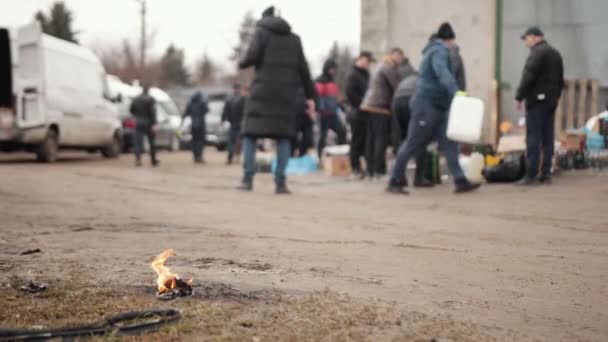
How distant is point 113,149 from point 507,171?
46.2 feet

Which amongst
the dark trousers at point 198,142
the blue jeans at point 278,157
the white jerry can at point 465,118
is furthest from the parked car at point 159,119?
the white jerry can at point 465,118

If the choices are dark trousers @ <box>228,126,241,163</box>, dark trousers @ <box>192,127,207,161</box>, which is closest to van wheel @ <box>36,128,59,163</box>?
dark trousers @ <box>192,127,207,161</box>

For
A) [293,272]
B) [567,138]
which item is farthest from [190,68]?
[293,272]

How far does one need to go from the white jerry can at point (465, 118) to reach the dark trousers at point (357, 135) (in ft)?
11.9

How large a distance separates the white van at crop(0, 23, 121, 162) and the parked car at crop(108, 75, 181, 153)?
499 centimetres

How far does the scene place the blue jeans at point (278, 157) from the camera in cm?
1214

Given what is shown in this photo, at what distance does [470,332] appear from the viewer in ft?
13.6

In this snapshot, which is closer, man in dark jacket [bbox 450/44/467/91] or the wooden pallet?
man in dark jacket [bbox 450/44/467/91]

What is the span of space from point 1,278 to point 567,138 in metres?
9.94

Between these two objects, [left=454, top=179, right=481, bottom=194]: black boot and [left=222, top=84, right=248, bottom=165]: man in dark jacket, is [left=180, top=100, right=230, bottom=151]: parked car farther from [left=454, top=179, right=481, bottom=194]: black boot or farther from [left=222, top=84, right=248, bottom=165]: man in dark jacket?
[left=454, top=179, right=481, bottom=194]: black boot

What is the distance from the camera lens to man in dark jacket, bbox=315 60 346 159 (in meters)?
18.5

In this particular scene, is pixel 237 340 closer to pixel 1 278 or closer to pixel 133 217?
pixel 1 278

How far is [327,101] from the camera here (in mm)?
18484

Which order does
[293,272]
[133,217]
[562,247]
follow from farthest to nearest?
[133,217] → [562,247] → [293,272]
